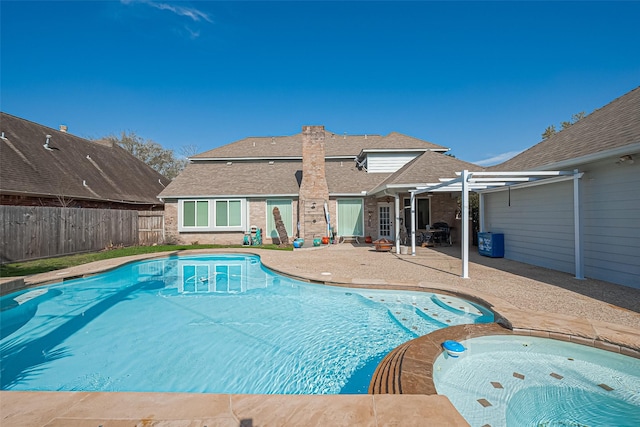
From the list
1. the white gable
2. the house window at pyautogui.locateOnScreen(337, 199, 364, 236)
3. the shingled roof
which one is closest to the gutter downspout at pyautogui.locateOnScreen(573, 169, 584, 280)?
the shingled roof

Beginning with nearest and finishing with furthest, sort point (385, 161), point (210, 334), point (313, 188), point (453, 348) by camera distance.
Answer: point (453, 348), point (210, 334), point (313, 188), point (385, 161)

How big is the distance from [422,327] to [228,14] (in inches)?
571

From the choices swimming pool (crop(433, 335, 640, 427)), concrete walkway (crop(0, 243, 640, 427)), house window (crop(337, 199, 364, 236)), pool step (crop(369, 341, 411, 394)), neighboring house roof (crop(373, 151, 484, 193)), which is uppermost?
neighboring house roof (crop(373, 151, 484, 193))

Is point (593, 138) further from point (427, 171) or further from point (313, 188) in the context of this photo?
A: point (313, 188)

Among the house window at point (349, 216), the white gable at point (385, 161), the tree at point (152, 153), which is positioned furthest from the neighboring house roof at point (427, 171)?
the tree at point (152, 153)

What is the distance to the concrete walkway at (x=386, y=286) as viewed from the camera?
213 centimetres

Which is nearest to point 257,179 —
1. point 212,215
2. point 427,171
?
point 212,215

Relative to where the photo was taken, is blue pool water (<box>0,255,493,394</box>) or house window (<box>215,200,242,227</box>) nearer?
blue pool water (<box>0,255,493,394</box>)

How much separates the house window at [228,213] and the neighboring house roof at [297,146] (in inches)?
206

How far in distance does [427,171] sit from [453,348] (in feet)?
31.3

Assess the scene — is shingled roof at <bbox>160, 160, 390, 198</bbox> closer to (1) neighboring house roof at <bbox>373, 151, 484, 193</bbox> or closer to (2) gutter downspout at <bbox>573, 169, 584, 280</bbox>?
(1) neighboring house roof at <bbox>373, 151, 484, 193</bbox>

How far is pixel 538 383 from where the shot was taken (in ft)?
10.5

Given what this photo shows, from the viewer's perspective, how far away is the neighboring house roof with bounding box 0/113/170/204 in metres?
12.9

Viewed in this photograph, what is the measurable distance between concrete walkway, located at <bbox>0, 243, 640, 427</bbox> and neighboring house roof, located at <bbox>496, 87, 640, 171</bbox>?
2907 mm
